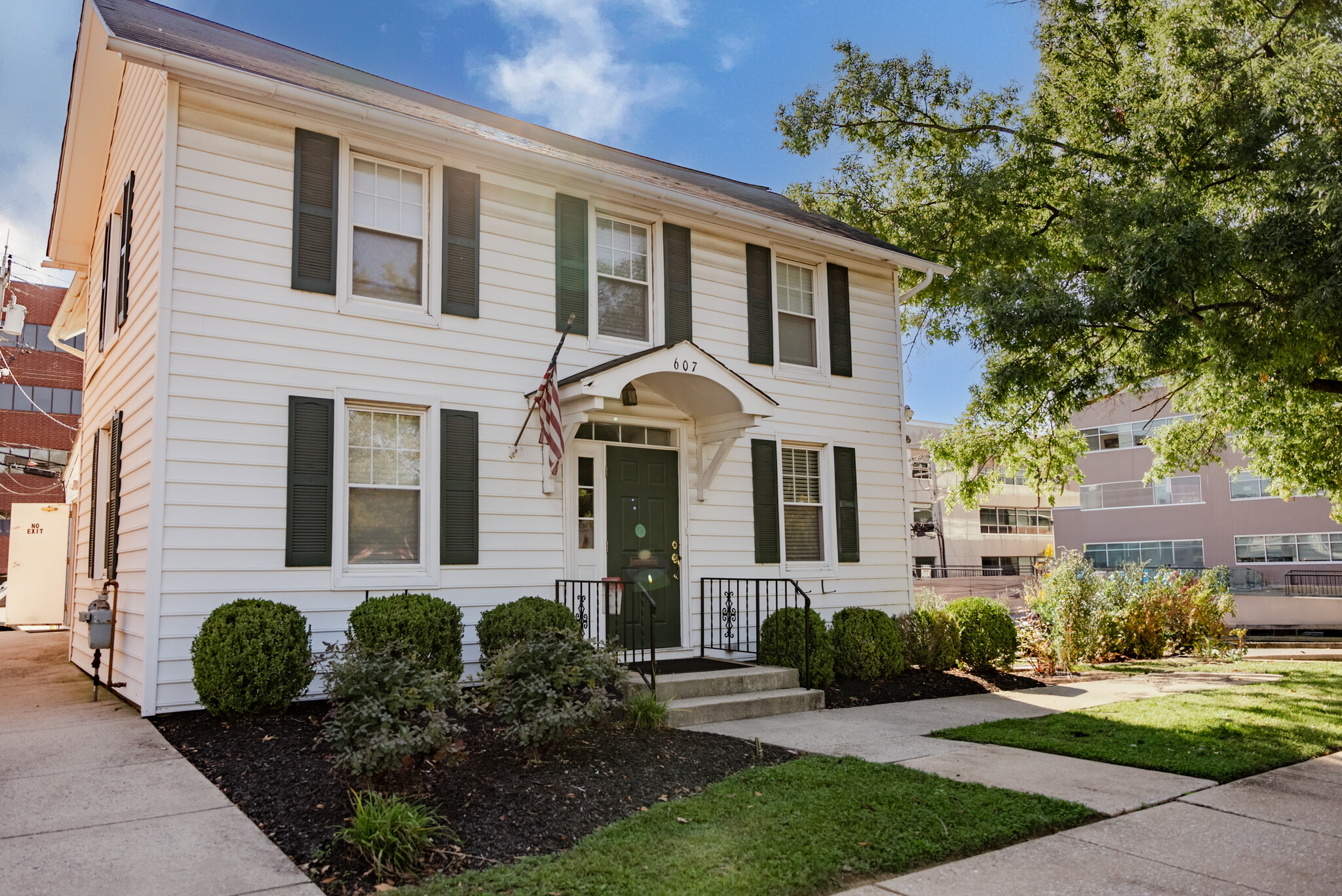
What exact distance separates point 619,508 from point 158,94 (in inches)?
214

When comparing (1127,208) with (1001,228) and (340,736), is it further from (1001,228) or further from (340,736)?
(340,736)

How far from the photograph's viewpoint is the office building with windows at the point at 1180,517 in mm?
34625

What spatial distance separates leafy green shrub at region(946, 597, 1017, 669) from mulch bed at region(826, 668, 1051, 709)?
17 centimetres

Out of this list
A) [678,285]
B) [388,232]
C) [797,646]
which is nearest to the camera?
[388,232]

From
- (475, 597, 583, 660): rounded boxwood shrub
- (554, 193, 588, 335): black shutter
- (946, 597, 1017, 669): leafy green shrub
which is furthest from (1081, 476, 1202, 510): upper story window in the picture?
(475, 597, 583, 660): rounded boxwood shrub

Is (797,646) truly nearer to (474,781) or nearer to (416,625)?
(416,625)

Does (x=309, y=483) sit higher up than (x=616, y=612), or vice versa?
(x=309, y=483)

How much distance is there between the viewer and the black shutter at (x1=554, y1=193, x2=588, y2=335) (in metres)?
8.76

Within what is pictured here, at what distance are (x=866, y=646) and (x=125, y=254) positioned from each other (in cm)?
835

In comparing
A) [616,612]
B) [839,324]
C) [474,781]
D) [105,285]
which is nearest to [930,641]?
[616,612]

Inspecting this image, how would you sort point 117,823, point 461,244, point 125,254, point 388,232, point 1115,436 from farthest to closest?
point 1115,436 → point 125,254 → point 461,244 → point 388,232 → point 117,823

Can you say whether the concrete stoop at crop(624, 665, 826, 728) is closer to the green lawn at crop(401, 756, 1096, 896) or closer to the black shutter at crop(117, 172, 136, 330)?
the green lawn at crop(401, 756, 1096, 896)

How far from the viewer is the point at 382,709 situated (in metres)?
4.55

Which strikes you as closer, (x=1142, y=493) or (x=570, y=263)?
(x=570, y=263)
